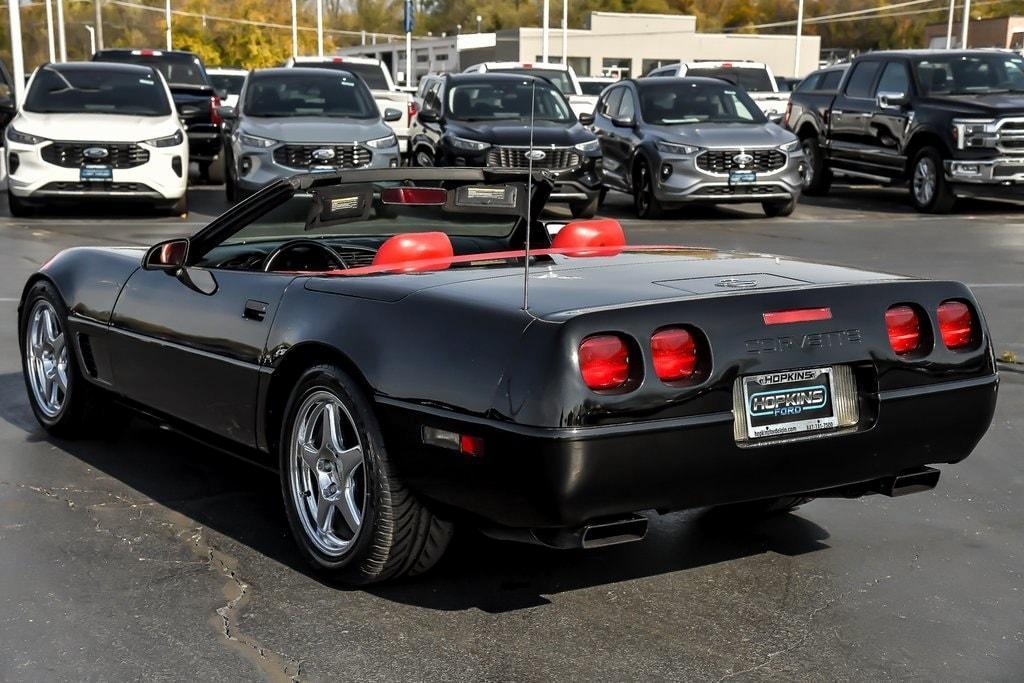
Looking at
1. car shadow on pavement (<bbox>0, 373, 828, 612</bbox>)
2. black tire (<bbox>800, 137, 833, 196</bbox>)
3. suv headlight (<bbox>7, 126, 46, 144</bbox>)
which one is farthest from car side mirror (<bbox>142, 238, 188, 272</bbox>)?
black tire (<bbox>800, 137, 833, 196</bbox>)

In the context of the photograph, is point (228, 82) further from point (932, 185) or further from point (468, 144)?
point (932, 185)

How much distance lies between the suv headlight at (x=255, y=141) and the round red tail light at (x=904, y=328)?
42.5 ft

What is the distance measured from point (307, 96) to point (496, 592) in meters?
14.3

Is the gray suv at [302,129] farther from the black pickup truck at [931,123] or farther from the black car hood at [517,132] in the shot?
the black pickup truck at [931,123]

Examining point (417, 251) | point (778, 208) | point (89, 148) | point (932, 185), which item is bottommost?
point (778, 208)

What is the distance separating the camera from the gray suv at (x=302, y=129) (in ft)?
54.9

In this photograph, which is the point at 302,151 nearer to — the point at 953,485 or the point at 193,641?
the point at 953,485

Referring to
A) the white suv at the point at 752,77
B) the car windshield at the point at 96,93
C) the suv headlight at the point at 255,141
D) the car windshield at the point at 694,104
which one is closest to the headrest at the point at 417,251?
the suv headlight at the point at 255,141

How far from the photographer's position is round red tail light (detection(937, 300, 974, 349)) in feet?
15.4

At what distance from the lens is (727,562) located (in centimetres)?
489

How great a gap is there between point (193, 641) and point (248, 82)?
590 inches

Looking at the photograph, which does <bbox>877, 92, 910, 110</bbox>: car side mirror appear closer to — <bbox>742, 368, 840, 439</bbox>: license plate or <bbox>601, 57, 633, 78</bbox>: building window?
<bbox>742, 368, 840, 439</bbox>: license plate

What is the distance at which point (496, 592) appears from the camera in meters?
4.57

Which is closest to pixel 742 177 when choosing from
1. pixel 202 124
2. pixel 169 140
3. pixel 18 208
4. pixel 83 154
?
pixel 169 140
